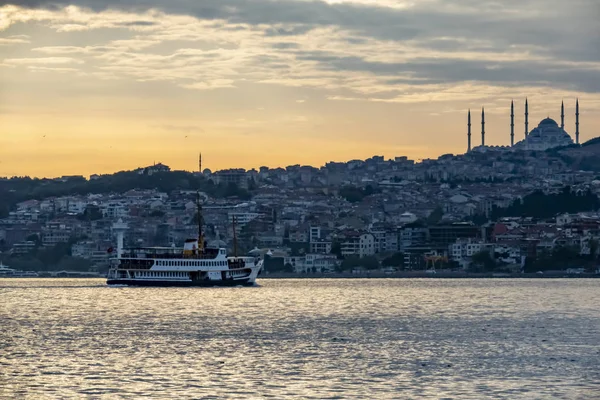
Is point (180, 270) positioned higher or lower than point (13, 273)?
higher

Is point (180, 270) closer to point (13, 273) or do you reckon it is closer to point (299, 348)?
point (299, 348)

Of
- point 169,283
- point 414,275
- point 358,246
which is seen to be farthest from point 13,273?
point 169,283

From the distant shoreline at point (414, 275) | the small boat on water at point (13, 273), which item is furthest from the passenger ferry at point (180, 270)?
the small boat on water at point (13, 273)

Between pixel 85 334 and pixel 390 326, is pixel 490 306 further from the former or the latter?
pixel 85 334

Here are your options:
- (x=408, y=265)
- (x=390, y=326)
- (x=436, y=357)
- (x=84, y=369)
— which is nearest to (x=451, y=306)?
(x=390, y=326)

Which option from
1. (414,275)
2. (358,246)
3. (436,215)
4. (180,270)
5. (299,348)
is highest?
(436,215)

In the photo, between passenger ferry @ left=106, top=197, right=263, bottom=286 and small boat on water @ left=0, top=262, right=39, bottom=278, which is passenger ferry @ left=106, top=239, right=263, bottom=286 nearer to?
passenger ferry @ left=106, top=197, right=263, bottom=286

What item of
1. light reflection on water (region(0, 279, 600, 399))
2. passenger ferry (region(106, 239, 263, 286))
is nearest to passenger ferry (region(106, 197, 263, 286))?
passenger ferry (region(106, 239, 263, 286))
